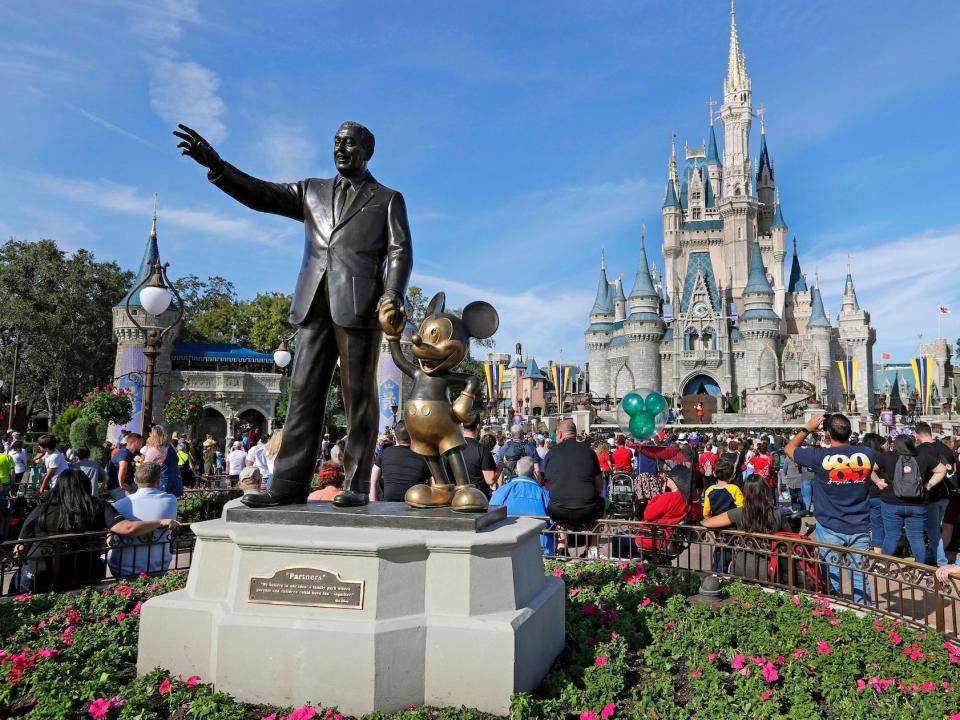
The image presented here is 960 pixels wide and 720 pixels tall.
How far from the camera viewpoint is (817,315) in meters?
58.8

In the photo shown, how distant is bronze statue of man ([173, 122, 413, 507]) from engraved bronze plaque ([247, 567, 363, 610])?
0.77 metres

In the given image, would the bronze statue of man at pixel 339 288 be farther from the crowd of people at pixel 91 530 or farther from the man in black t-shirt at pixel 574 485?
the man in black t-shirt at pixel 574 485

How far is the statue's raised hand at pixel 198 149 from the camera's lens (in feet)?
13.2

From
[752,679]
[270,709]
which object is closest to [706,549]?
[752,679]

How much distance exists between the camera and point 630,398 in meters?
16.0

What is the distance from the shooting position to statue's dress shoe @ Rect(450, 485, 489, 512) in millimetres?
3664

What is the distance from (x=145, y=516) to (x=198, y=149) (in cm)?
320

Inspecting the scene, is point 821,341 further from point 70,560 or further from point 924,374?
point 70,560

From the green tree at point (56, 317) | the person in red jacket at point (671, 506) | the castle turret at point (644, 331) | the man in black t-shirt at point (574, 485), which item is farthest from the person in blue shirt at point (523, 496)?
the castle turret at point (644, 331)

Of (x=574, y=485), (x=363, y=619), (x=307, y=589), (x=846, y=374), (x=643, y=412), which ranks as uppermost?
(x=846, y=374)

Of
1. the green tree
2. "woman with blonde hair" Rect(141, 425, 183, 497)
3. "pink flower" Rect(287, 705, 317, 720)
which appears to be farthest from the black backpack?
the green tree

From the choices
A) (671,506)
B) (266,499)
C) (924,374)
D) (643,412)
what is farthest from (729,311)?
(266,499)

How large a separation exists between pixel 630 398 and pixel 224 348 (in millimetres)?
29416

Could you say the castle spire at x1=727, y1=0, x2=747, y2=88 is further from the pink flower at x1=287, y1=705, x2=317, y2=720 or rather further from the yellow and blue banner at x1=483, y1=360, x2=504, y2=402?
the pink flower at x1=287, y1=705, x2=317, y2=720
